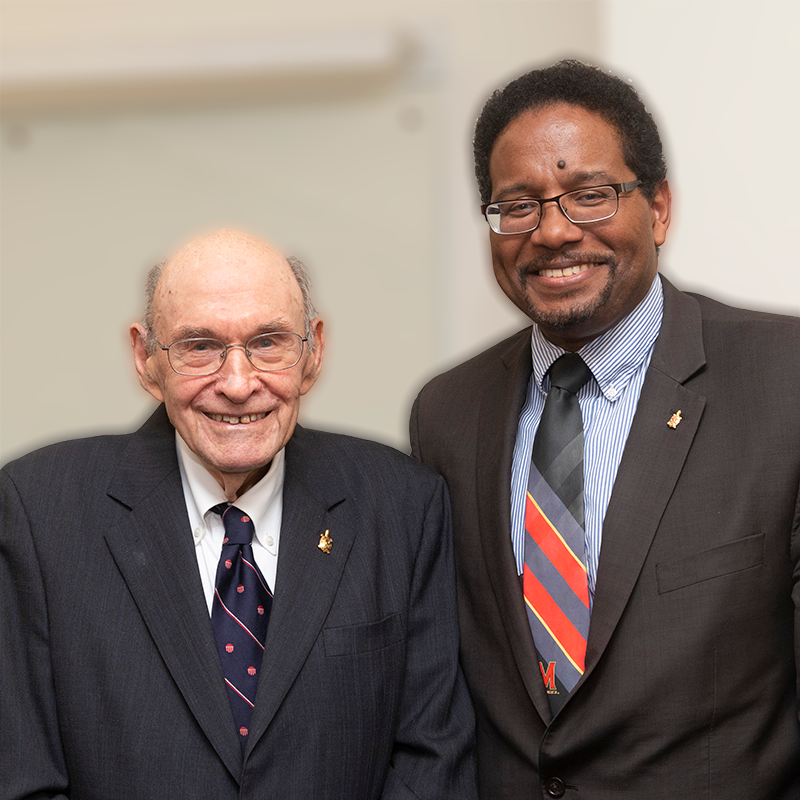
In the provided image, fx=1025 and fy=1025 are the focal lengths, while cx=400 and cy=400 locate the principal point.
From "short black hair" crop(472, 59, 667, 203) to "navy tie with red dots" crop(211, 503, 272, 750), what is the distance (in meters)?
0.76

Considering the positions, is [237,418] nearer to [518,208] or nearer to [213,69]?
[518,208]

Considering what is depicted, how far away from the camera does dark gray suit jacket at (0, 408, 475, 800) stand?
5.03 ft

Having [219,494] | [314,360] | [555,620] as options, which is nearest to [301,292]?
[314,360]

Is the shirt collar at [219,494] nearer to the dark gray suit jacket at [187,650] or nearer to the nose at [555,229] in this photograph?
the dark gray suit jacket at [187,650]

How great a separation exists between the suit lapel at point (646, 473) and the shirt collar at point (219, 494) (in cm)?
55

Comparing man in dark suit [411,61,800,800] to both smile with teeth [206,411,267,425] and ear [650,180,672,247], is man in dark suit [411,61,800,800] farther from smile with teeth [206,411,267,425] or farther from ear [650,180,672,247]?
smile with teeth [206,411,267,425]

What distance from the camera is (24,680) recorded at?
5.08 ft

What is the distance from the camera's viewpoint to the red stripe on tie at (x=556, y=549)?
1.66 meters

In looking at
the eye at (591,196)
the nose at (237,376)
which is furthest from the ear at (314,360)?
the eye at (591,196)

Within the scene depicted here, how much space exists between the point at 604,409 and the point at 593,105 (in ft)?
1.68

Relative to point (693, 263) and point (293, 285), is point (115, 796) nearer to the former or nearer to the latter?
point (293, 285)

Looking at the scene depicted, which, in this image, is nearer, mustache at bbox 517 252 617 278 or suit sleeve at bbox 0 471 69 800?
suit sleeve at bbox 0 471 69 800

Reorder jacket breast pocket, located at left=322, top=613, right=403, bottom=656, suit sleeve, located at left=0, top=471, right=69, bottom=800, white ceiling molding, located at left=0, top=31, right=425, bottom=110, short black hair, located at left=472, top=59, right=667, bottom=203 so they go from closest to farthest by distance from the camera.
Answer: suit sleeve, located at left=0, top=471, right=69, bottom=800 < jacket breast pocket, located at left=322, top=613, right=403, bottom=656 < short black hair, located at left=472, top=59, right=667, bottom=203 < white ceiling molding, located at left=0, top=31, right=425, bottom=110

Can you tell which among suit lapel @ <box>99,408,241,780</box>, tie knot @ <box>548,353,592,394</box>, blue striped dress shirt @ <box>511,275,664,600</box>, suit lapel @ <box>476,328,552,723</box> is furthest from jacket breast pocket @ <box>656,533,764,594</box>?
suit lapel @ <box>99,408,241,780</box>
